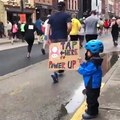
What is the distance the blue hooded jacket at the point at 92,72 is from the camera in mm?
5855

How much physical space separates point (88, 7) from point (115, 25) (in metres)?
53.6

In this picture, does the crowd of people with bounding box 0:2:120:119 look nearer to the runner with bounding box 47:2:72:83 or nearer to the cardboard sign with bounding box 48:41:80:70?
the runner with bounding box 47:2:72:83

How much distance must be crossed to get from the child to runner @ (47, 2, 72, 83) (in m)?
3.17

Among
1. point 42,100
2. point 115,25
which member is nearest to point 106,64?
point 42,100

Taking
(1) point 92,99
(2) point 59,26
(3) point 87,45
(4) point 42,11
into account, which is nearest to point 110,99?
(1) point 92,99

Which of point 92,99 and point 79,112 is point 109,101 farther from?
point 92,99

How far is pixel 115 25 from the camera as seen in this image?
20719 mm

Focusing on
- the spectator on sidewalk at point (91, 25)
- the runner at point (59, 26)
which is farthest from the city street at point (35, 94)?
the spectator on sidewalk at point (91, 25)

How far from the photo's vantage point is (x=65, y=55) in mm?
8523

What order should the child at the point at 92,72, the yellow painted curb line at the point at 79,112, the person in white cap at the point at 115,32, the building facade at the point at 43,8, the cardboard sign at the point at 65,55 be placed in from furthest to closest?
1. the building facade at the point at 43,8
2. the person in white cap at the point at 115,32
3. the cardboard sign at the point at 65,55
4. the yellow painted curb line at the point at 79,112
5. the child at the point at 92,72

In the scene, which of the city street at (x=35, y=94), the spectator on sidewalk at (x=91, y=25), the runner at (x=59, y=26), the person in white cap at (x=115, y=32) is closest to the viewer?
the city street at (x=35, y=94)

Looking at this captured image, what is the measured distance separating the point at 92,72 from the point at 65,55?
2.69 m

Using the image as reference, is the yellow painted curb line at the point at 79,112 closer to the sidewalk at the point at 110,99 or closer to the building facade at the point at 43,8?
the sidewalk at the point at 110,99

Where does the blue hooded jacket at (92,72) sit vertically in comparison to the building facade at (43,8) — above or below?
below
